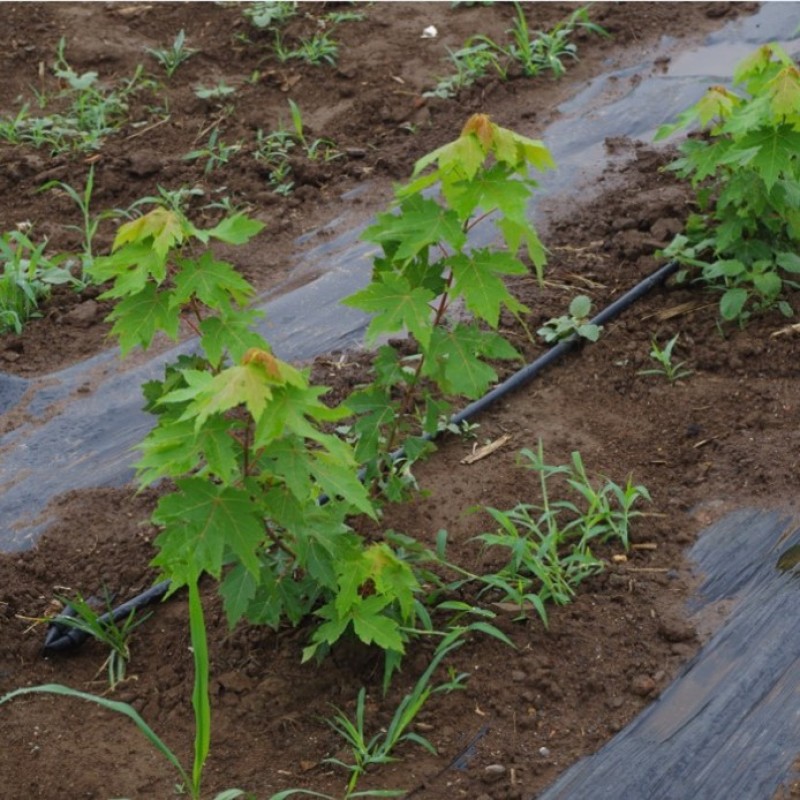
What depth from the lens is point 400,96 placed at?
18.7 ft

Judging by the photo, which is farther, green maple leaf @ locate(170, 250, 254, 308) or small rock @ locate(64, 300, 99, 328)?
small rock @ locate(64, 300, 99, 328)

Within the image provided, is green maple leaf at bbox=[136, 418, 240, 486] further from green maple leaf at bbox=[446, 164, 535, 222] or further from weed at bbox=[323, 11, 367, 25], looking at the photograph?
weed at bbox=[323, 11, 367, 25]

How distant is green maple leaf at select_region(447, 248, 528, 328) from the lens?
269 cm

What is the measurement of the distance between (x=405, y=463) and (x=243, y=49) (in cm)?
340

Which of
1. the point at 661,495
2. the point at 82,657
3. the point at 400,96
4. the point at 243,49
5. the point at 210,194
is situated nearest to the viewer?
the point at 82,657

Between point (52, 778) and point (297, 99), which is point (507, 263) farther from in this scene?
point (297, 99)

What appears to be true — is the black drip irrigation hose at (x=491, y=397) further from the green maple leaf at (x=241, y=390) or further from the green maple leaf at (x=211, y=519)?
the green maple leaf at (x=241, y=390)

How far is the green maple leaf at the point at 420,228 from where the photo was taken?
2.64 metres

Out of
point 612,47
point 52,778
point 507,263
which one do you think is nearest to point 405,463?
point 507,263

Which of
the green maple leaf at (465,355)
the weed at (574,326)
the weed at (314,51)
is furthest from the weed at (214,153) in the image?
the green maple leaf at (465,355)

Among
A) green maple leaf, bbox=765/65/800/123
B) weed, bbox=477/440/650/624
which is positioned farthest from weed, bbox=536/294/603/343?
green maple leaf, bbox=765/65/800/123

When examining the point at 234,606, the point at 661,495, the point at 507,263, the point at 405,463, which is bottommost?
the point at 661,495

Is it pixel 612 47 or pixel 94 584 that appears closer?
pixel 94 584

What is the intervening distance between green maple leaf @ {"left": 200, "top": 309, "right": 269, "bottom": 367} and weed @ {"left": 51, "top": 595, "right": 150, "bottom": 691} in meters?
0.81
